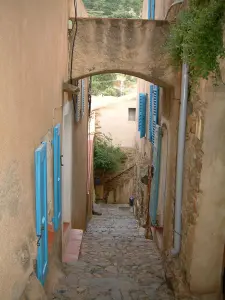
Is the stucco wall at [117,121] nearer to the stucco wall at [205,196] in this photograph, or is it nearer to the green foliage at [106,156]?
the green foliage at [106,156]

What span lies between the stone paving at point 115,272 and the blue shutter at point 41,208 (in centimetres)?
118

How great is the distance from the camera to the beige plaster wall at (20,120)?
8.89 feet

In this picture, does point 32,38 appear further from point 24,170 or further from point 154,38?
point 154,38

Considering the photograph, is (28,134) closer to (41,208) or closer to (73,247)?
(41,208)

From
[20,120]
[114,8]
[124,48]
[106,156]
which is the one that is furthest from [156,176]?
[114,8]

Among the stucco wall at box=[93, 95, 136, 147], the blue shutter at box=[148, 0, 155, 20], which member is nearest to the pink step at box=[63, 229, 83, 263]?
the blue shutter at box=[148, 0, 155, 20]

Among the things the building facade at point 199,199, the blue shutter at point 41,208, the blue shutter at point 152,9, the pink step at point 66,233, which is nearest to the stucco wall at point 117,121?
the blue shutter at point 152,9

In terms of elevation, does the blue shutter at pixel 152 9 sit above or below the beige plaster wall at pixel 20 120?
above

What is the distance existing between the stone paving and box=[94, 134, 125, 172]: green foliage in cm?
793

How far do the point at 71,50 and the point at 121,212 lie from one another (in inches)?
425

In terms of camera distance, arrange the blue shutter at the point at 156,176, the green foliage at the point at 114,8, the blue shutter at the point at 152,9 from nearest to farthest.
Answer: the blue shutter at the point at 156,176 < the blue shutter at the point at 152,9 < the green foliage at the point at 114,8

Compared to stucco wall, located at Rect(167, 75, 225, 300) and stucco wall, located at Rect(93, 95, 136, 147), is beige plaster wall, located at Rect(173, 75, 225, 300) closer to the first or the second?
stucco wall, located at Rect(167, 75, 225, 300)

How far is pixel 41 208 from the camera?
3877mm

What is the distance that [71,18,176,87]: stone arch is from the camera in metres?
5.85
